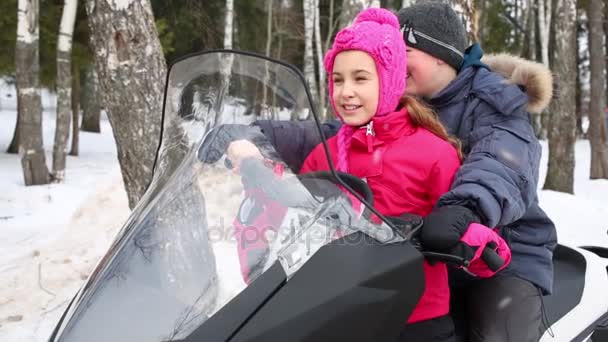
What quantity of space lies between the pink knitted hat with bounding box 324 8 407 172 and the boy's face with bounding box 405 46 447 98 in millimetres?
353

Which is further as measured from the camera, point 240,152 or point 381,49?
point 381,49

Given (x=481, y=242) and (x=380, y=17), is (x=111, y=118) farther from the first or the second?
(x=481, y=242)

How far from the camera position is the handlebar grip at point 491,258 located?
1.42 meters

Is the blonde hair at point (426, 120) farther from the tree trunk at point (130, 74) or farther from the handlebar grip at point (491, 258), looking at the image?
the tree trunk at point (130, 74)

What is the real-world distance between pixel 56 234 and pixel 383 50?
17.7 feet

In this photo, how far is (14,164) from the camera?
43.1 ft

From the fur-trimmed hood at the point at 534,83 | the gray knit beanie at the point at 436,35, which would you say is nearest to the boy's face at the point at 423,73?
the gray knit beanie at the point at 436,35

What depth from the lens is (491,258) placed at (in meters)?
1.42

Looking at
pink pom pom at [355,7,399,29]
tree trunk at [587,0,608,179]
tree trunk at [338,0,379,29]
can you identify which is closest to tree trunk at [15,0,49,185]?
tree trunk at [338,0,379,29]

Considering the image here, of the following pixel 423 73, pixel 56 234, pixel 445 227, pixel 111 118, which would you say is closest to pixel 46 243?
pixel 56 234

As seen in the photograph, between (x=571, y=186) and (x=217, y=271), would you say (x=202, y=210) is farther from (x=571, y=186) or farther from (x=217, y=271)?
(x=571, y=186)

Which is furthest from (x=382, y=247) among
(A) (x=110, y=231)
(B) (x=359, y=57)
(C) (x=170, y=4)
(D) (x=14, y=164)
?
(C) (x=170, y=4)

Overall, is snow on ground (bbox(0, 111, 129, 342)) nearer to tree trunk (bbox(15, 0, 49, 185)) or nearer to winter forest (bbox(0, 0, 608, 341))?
winter forest (bbox(0, 0, 608, 341))

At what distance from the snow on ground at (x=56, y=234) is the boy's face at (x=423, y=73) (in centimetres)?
289
